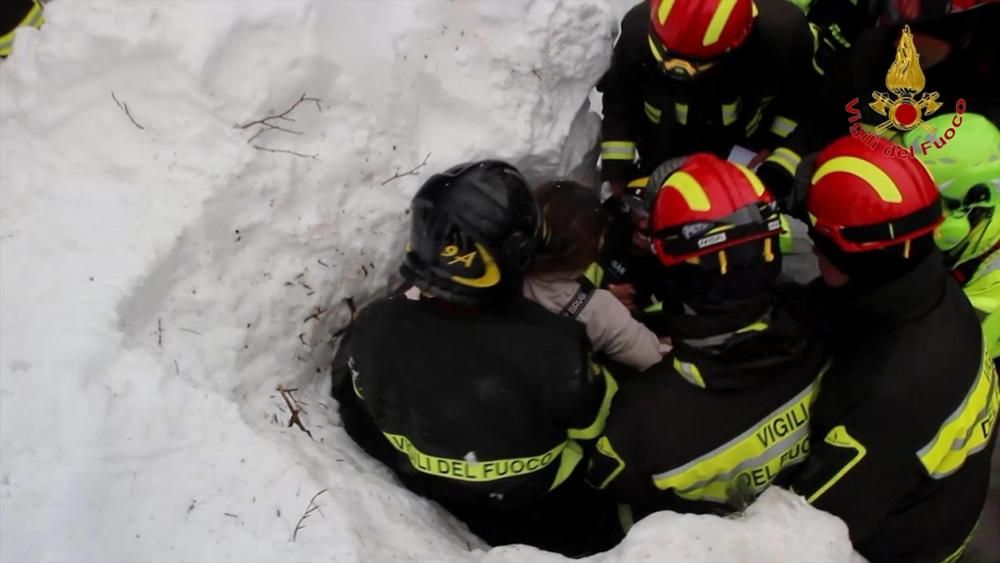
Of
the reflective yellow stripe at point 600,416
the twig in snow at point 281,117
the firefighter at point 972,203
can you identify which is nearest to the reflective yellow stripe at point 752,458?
the reflective yellow stripe at point 600,416

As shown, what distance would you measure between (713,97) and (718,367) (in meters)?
1.73

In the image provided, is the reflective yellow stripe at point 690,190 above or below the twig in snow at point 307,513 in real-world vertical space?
above

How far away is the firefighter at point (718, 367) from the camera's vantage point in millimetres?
2205

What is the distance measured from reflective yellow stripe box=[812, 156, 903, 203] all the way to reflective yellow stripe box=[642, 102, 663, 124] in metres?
1.40

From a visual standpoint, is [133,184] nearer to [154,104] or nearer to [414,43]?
[154,104]

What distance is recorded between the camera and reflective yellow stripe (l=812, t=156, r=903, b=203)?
2.19m

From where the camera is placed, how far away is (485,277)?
7.48ft

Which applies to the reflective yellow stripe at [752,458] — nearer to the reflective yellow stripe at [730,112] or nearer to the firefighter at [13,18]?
the reflective yellow stripe at [730,112]

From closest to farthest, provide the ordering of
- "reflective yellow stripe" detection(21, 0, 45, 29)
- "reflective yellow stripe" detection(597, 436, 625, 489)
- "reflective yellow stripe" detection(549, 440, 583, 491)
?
1. "reflective yellow stripe" detection(597, 436, 625, 489)
2. "reflective yellow stripe" detection(549, 440, 583, 491)
3. "reflective yellow stripe" detection(21, 0, 45, 29)

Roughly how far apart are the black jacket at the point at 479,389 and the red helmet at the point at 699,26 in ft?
4.59

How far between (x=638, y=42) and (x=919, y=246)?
1715mm

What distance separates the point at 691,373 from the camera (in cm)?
228

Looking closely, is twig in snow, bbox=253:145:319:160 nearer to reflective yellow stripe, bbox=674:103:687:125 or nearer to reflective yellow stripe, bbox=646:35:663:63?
reflective yellow stripe, bbox=646:35:663:63

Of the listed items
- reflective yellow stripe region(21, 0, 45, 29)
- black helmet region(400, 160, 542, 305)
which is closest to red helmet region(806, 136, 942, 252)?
black helmet region(400, 160, 542, 305)
